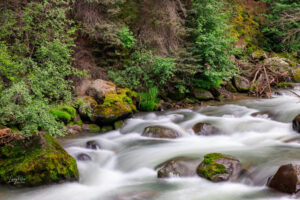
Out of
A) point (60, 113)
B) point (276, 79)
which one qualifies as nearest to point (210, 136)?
point (60, 113)

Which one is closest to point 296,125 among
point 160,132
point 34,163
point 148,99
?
point 160,132

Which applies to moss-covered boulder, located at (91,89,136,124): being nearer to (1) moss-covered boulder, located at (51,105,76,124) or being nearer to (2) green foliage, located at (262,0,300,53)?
(1) moss-covered boulder, located at (51,105,76,124)

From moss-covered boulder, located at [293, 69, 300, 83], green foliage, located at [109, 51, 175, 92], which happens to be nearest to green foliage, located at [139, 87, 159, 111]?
green foliage, located at [109, 51, 175, 92]

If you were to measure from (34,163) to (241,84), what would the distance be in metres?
12.0

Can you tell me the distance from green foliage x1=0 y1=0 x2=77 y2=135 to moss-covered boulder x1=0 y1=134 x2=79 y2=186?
0.36 meters

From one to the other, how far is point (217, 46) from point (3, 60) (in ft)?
27.7

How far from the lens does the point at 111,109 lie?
29.8 ft

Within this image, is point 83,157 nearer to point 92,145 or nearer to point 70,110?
point 92,145

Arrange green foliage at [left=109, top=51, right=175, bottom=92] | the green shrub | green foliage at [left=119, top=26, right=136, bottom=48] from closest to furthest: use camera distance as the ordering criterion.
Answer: the green shrub, green foliage at [left=109, top=51, right=175, bottom=92], green foliage at [left=119, top=26, right=136, bottom=48]

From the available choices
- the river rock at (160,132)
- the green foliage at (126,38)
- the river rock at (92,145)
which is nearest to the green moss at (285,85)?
the green foliage at (126,38)

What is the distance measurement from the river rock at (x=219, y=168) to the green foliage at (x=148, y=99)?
5844 mm

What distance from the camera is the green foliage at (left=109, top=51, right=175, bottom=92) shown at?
10812mm

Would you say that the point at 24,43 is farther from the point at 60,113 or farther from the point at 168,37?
the point at 168,37

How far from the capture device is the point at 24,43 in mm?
7695
